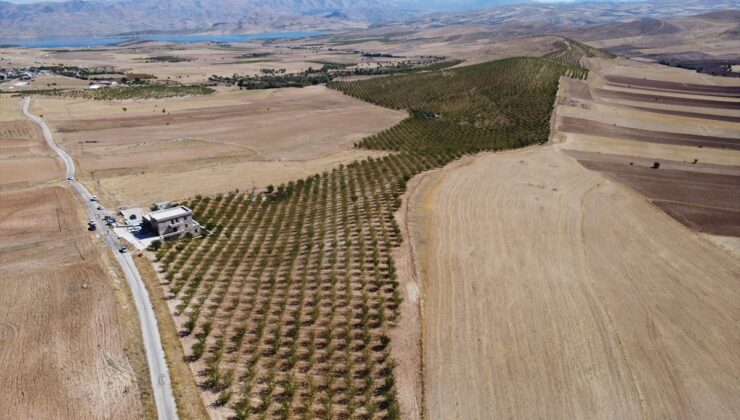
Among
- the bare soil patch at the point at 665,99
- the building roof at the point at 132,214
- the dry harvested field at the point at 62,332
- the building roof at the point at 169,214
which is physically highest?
the bare soil patch at the point at 665,99

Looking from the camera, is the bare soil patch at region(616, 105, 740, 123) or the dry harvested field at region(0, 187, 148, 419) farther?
the bare soil patch at region(616, 105, 740, 123)

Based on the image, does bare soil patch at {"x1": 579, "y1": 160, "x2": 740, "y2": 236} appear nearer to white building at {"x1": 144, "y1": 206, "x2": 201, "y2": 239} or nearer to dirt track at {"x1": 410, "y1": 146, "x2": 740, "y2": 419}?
dirt track at {"x1": 410, "y1": 146, "x2": 740, "y2": 419}

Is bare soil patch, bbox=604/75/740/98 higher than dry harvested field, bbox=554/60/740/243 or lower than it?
higher

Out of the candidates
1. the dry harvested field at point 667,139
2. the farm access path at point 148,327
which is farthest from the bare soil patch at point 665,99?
the farm access path at point 148,327

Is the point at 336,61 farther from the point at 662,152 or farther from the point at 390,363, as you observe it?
the point at 390,363

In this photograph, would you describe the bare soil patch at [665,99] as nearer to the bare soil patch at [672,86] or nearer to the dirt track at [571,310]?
the bare soil patch at [672,86]

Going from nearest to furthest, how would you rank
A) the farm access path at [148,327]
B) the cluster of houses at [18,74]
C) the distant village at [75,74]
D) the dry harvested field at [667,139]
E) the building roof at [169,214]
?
the farm access path at [148,327]
the building roof at [169,214]
the dry harvested field at [667,139]
the distant village at [75,74]
the cluster of houses at [18,74]

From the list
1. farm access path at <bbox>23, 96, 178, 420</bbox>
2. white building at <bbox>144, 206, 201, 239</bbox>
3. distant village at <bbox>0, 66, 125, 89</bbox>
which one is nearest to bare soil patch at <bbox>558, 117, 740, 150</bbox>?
white building at <bbox>144, 206, 201, 239</bbox>
